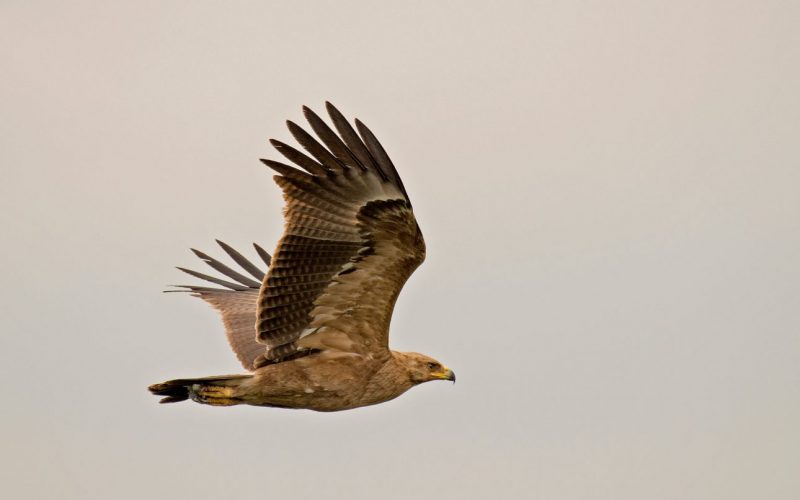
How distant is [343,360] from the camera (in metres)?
15.0

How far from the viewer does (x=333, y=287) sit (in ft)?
47.9

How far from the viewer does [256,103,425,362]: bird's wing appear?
13.8m

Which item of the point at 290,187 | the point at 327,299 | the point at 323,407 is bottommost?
the point at 323,407

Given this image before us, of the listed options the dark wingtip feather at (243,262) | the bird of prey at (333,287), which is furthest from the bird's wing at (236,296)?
the bird of prey at (333,287)

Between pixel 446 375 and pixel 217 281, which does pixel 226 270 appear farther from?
pixel 446 375

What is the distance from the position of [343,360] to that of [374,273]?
1.18 meters

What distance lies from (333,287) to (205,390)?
5.59 feet

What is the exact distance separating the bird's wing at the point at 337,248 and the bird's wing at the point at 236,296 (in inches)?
80.7

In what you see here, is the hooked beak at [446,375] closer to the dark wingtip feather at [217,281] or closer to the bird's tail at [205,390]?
the bird's tail at [205,390]

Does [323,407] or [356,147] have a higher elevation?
[356,147]

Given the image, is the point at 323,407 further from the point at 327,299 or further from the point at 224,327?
the point at 224,327

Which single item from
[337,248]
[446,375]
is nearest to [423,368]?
[446,375]

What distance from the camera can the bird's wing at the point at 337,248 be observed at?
13781 mm

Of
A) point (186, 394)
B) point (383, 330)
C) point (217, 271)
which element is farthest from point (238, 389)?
point (217, 271)
